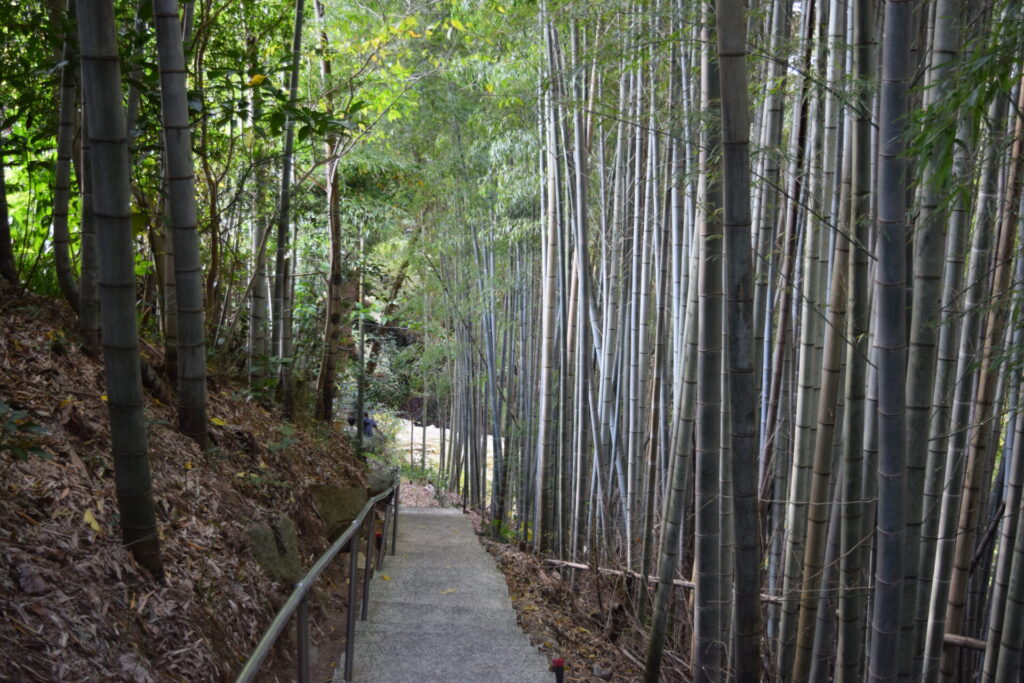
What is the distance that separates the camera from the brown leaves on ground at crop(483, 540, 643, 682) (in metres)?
4.04

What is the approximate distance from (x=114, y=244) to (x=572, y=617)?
391cm

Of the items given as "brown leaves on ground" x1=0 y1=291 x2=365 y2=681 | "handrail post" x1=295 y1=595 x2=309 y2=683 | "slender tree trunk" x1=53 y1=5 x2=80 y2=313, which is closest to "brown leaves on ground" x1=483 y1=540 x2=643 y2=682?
"brown leaves on ground" x1=0 y1=291 x2=365 y2=681

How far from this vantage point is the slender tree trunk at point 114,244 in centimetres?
187

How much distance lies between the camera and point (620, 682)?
12.9ft

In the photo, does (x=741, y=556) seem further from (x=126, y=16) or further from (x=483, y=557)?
(x=483, y=557)

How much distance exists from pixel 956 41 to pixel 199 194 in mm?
4322

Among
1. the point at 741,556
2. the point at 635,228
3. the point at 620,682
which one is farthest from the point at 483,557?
the point at 741,556

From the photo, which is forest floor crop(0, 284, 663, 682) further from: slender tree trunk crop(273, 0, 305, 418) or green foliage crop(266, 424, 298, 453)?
slender tree trunk crop(273, 0, 305, 418)

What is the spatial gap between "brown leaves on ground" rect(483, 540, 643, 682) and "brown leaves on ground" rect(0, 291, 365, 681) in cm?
154

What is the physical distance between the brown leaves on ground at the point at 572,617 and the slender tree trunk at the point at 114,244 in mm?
2384

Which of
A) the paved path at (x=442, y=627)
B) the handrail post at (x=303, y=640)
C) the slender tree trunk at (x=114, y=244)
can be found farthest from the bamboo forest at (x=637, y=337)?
the handrail post at (x=303, y=640)

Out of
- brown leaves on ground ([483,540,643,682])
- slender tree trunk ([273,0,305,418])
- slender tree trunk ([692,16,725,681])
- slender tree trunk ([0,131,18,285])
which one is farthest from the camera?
slender tree trunk ([273,0,305,418])

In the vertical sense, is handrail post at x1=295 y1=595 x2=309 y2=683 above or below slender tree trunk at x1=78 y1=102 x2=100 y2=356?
below

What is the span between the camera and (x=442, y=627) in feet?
11.8
